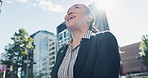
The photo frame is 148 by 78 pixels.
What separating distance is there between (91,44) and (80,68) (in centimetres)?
26

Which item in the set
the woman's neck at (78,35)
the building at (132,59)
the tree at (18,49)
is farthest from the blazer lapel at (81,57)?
the building at (132,59)

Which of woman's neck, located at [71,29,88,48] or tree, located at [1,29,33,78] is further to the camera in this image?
tree, located at [1,29,33,78]

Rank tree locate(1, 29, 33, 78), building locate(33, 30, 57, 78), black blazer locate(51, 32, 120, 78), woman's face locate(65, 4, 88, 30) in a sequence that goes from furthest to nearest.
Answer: building locate(33, 30, 57, 78) < tree locate(1, 29, 33, 78) < woman's face locate(65, 4, 88, 30) < black blazer locate(51, 32, 120, 78)

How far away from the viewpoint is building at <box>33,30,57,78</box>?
5684cm

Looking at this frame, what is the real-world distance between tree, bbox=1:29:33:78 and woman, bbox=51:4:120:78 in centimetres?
2017

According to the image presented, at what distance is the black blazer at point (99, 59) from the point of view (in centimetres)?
102

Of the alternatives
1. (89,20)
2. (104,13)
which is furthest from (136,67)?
(89,20)

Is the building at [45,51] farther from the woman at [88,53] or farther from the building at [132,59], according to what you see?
the woman at [88,53]

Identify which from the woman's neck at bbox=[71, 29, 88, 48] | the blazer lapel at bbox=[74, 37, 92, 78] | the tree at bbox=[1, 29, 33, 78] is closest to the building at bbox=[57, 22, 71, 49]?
Result: the tree at bbox=[1, 29, 33, 78]

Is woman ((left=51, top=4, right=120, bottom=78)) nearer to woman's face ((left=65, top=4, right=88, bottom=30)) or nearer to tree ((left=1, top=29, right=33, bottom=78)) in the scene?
woman's face ((left=65, top=4, right=88, bottom=30))

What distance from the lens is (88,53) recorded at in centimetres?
123

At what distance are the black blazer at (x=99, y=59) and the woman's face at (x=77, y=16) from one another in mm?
279

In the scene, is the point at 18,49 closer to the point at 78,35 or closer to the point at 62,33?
the point at 78,35

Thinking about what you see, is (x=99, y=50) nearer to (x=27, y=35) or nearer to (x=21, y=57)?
(x=27, y=35)
